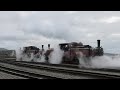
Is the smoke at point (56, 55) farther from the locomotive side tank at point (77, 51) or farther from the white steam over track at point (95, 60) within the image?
the locomotive side tank at point (77, 51)

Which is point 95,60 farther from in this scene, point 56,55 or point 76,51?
point 56,55

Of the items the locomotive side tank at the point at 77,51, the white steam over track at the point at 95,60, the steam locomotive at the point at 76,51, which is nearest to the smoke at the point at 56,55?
the white steam over track at the point at 95,60

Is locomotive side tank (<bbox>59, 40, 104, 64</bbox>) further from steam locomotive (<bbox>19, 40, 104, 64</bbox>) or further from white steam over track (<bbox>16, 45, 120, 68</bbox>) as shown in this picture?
white steam over track (<bbox>16, 45, 120, 68</bbox>)

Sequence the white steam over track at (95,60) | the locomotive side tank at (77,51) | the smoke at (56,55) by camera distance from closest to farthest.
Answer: the white steam over track at (95,60)
the locomotive side tank at (77,51)
the smoke at (56,55)

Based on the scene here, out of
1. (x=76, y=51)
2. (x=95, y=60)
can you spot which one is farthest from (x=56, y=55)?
(x=95, y=60)

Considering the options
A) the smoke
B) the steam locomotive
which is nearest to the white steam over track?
the smoke
